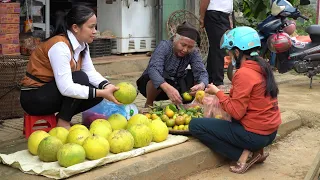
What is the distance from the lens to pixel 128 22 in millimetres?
8750

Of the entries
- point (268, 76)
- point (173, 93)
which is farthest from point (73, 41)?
point (268, 76)

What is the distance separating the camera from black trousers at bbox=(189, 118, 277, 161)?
13.1 feet

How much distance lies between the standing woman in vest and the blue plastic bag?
Result: 0.34 meters

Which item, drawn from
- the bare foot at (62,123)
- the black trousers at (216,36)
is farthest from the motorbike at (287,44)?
the bare foot at (62,123)

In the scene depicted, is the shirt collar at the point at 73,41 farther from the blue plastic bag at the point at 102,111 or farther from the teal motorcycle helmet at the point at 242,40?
the teal motorcycle helmet at the point at 242,40

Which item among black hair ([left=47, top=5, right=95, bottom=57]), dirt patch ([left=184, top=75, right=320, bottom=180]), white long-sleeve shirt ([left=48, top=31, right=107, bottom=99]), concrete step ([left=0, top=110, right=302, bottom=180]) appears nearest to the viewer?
concrete step ([left=0, top=110, right=302, bottom=180])

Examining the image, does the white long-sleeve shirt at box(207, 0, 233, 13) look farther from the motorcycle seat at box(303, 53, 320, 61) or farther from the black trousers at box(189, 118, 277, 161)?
the black trousers at box(189, 118, 277, 161)

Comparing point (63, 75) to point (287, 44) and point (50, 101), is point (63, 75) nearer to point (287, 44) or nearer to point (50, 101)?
point (50, 101)

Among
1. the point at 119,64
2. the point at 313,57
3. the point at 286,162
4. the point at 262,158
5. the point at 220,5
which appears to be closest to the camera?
the point at 262,158

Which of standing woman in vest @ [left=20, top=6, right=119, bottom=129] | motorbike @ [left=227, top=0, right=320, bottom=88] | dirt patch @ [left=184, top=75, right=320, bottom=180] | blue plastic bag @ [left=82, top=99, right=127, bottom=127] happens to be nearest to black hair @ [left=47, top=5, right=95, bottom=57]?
standing woman in vest @ [left=20, top=6, right=119, bottom=129]

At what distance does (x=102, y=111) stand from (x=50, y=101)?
632 mm

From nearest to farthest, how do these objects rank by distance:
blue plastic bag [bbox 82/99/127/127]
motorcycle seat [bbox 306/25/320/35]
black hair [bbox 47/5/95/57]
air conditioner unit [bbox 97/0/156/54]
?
black hair [bbox 47/5/95/57] → blue plastic bag [bbox 82/99/127/127] → motorcycle seat [bbox 306/25/320/35] → air conditioner unit [bbox 97/0/156/54]

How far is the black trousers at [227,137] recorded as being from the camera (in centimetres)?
400

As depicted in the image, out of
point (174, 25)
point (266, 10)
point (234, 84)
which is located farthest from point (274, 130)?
point (266, 10)
